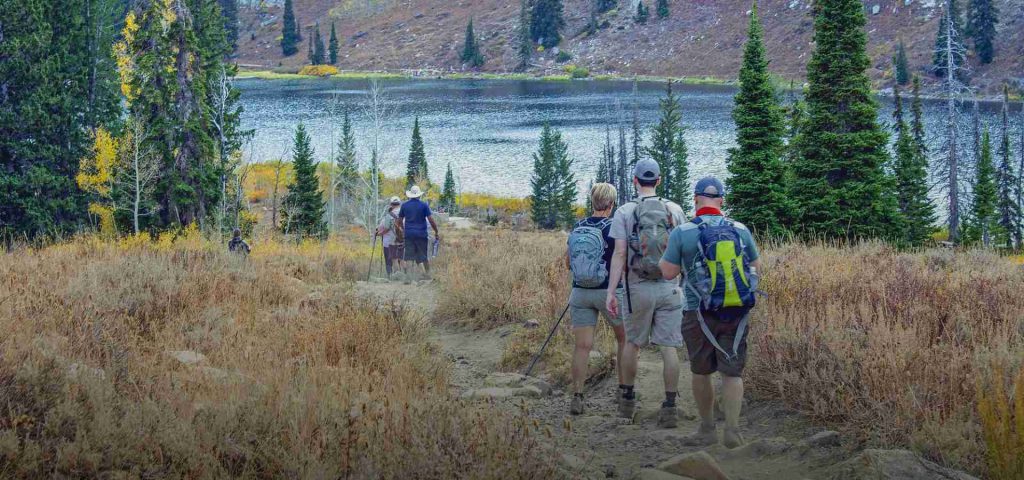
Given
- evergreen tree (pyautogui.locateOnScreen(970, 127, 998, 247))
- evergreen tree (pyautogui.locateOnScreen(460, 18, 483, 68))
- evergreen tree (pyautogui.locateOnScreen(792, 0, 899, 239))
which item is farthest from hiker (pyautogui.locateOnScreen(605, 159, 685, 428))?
evergreen tree (pyautogui.locateOnScreen(460, 18, 483, 68))

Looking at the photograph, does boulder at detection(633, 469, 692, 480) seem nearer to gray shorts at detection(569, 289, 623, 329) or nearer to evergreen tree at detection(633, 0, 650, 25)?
gray shorts at detection(569, 289, 623, 329)

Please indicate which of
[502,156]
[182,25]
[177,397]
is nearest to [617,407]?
[177,397]

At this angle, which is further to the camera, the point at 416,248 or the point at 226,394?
the point at 416,248

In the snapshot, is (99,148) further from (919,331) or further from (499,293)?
(919,331)

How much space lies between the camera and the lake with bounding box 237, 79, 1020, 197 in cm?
7738

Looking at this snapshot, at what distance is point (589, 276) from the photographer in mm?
6918

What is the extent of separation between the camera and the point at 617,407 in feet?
24.1

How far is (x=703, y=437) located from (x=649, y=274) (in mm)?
1231

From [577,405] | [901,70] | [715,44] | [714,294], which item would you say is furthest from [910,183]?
[715,44]

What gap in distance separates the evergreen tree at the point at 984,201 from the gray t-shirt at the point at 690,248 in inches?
1886

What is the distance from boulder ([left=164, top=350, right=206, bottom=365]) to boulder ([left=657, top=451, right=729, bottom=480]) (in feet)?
12.3

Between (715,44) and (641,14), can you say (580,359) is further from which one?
(641,14)

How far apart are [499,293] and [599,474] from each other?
615cm

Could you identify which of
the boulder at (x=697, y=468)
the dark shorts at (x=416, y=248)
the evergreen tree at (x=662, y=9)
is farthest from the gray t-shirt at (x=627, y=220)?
the evergreen tree at (x=662, y=9)
